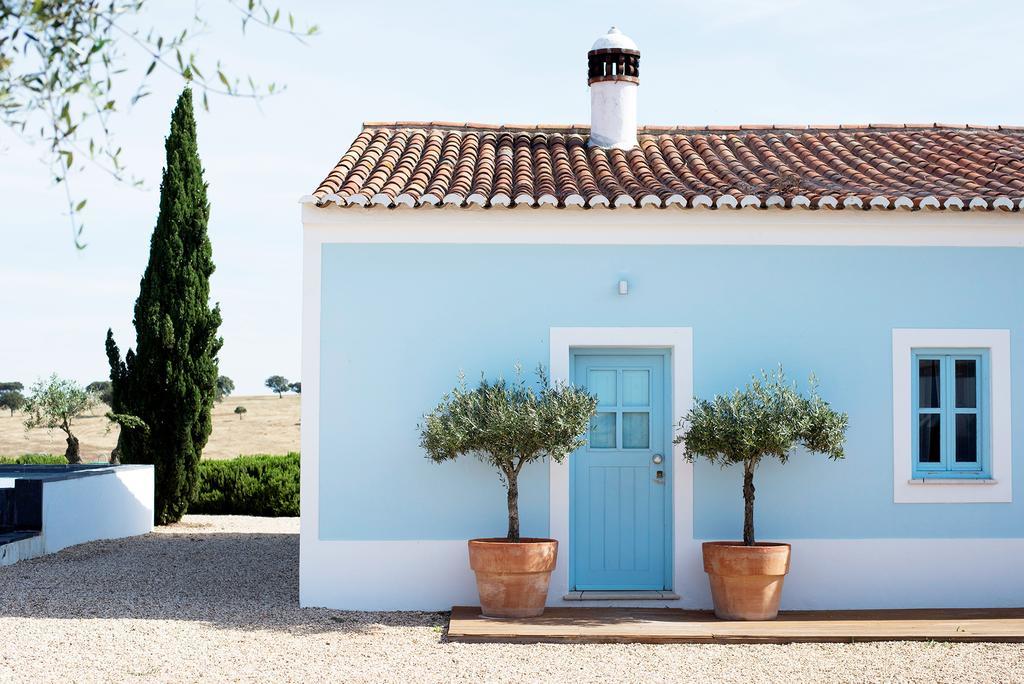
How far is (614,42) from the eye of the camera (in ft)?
42.0

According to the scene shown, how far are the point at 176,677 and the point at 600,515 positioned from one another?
395cm

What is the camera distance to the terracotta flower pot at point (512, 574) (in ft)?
31.0

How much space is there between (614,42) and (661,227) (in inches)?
129

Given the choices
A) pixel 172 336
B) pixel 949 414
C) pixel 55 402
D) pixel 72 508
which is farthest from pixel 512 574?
pixel 55 402

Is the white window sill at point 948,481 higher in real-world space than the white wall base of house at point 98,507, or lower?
higher

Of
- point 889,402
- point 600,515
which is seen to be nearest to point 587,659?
point 600,515

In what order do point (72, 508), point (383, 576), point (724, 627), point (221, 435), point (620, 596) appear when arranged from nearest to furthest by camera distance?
point (724, 627)
point (383, 576)
point (620, 596)
point (72, 508)
point (221, 435)

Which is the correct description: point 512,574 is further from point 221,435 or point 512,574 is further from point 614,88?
point 221,435

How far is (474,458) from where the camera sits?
10.2 metres

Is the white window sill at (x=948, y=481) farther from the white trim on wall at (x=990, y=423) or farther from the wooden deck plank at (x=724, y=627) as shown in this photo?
the wooden deck plank at (x=724, y=627)

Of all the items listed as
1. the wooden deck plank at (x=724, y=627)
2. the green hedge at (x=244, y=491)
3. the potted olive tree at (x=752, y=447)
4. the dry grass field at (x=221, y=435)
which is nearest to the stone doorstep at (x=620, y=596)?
the wooden deck plank at (x=724, y=627)

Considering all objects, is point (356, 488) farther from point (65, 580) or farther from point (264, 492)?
point (264, 492)

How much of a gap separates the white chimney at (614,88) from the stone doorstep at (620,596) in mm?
4807

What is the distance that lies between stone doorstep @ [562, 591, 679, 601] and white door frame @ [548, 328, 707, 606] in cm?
4
